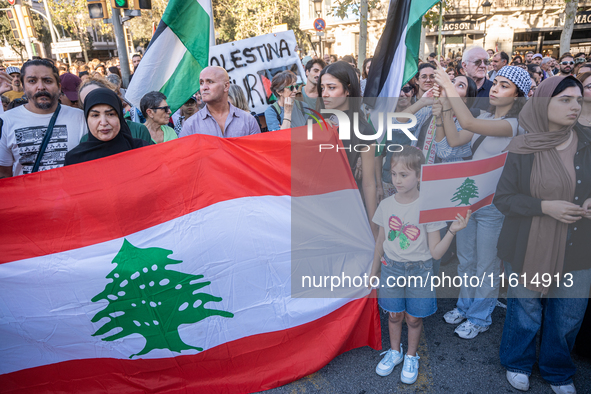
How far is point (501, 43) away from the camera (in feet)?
94.8

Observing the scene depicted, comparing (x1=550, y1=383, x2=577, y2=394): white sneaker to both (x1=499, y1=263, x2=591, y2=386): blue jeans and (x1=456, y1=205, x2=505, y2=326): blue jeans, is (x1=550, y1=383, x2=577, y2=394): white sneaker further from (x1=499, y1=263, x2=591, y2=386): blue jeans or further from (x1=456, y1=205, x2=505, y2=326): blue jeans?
(x1=456, y1=205, x2=505, y2=326): blue jeans

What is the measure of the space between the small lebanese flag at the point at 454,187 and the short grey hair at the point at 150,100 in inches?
103

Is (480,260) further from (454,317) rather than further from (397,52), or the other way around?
(397,52)

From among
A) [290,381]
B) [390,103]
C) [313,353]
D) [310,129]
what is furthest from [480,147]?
[290,381]

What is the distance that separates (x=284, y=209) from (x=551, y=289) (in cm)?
172

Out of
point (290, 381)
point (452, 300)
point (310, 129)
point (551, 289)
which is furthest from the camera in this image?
point (452, 300)

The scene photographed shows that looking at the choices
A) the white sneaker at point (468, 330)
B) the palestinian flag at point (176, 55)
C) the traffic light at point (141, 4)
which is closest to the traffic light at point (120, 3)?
the traffic light at point (141, 4)

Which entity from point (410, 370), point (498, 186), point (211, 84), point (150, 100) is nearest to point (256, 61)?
point (211, 84)

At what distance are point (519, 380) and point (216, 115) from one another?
3.24m

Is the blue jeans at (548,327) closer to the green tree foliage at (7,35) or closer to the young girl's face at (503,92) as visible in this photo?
the young girl's face at (503,92)

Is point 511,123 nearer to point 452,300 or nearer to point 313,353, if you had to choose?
point 452,300

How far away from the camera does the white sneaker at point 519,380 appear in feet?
8.21

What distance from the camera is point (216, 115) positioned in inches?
152

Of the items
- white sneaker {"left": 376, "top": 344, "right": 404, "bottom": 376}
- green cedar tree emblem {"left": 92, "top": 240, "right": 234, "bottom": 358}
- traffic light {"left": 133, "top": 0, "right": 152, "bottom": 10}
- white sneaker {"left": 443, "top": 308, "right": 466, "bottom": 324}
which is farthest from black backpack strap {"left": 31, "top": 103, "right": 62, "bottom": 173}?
traffic light {"left": 133, "top": 0, "right": 152, "bottom": 10}
